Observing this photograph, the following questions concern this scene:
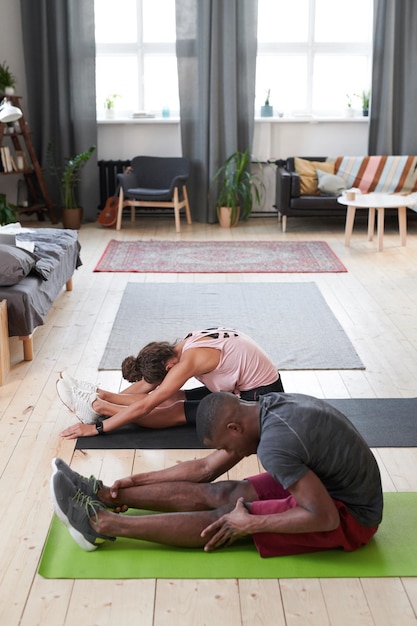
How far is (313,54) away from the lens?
26.5 feet

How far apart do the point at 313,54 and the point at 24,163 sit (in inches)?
120

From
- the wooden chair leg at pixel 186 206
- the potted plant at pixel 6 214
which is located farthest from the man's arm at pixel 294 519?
the wooden chair leg at pixel 186 206

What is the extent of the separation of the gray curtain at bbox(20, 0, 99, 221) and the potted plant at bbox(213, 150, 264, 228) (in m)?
1.28

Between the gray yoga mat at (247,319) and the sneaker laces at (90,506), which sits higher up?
the sneaker laces at (90,506)

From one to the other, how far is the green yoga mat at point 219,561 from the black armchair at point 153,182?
5359 mm

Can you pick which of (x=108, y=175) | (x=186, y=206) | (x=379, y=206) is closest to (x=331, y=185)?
(x=379, y=206)

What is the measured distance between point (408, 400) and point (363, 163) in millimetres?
4556

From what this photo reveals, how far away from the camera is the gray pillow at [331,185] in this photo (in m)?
7.46

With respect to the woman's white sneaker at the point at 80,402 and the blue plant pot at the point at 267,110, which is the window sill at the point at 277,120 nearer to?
the blue plant pot at the point at 267,110

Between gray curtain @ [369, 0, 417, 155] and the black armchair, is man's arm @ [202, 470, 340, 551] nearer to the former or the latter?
the black armchair

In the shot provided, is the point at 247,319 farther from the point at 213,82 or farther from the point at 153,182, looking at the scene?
the point at 213,82

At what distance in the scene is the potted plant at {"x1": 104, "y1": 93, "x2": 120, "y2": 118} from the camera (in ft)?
26.7

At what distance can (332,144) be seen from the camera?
820 cm

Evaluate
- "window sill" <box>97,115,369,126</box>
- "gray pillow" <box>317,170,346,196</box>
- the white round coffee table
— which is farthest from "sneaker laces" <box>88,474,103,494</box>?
"window sill" <box>97,115,369,126</box>
